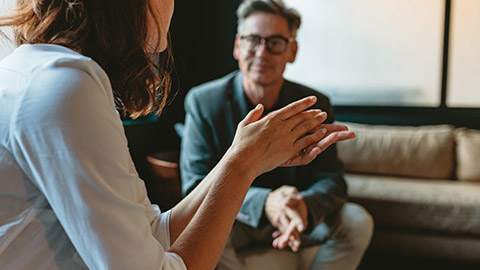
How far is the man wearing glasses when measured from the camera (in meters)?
1.61

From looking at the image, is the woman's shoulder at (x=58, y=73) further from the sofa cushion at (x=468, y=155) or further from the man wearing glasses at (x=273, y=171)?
the sofa cushion at (x=468, y=155)

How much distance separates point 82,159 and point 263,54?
4.58 feet

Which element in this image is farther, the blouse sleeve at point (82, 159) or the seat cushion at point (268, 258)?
the seat cushion at point (268, 258)

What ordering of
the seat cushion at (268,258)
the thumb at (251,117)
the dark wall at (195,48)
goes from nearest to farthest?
the thumb at (251,117), the seat cushion at (268,258), the dark wall at (195,48)

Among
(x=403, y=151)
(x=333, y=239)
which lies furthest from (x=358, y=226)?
(x=403, y=151)

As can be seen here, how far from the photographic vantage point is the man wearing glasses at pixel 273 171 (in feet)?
5.28

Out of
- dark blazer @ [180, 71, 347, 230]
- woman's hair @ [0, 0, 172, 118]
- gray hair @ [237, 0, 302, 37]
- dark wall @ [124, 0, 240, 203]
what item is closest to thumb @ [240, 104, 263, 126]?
woman's hair @ [0, 0, 172, 118]

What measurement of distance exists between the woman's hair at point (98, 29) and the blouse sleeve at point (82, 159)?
112mm

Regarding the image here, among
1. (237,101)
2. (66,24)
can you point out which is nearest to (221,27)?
(237,101)

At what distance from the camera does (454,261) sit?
2.71 m

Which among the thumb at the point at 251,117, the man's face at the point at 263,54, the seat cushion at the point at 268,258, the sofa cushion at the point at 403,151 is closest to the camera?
the thumb at the point at 251,117

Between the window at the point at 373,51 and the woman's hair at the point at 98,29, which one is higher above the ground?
the woman's hair at the point at 98,29

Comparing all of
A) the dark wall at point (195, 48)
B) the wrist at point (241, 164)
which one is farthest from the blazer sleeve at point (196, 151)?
the dark wall at point (195, 48)

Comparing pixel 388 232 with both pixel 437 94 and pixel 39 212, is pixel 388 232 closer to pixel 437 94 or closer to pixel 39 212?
pixel 437 94
